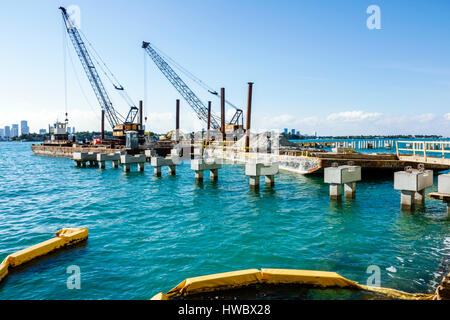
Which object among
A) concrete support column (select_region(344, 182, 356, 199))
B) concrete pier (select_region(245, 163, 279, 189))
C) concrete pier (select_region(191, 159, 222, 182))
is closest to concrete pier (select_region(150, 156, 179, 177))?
concrete pier (select_region(191, 159, 222, 182))

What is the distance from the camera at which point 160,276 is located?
9047 millimetres

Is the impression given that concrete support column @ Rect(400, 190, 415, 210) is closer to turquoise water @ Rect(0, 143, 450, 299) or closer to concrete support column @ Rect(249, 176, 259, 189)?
turquoise water @ Rect(0, 143, 450, 299)

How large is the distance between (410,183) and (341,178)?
390 cm

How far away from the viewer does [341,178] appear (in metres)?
18.5

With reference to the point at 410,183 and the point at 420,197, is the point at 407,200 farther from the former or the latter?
the point at 420,197

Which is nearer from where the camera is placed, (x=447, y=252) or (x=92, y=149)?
(x=447, y=252)

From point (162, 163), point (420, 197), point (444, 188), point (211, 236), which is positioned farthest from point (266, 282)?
point (162, 163)

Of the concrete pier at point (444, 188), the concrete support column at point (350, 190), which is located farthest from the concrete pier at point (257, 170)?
the concrete pier at point (444, 188)

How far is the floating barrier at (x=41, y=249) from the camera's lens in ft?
31.1

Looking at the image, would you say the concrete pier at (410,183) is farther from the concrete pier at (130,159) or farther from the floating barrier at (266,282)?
the concrete pier at (130,159)

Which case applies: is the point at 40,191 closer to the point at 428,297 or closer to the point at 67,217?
the point at 67,217

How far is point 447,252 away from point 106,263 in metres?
12.3
